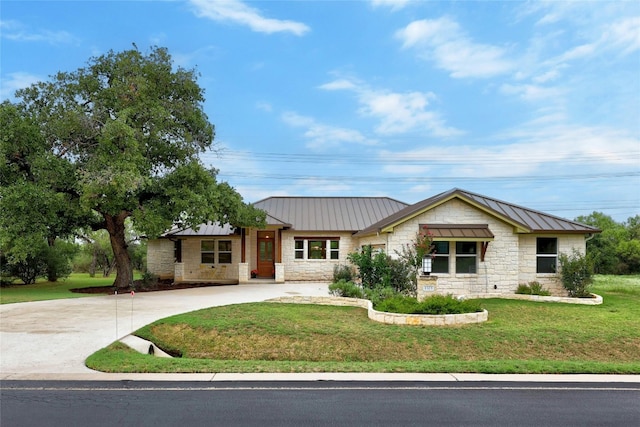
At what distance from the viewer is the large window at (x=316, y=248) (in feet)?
86.6

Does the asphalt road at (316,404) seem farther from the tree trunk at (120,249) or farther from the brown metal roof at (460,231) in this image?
the tree trunk at (120,249)

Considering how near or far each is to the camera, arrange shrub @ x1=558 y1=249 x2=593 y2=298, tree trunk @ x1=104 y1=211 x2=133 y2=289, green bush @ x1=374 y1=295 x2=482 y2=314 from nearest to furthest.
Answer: green bush @ x1=374 y1=295 x2=482 y2=314 → shrub @ x1=558 y1=249 x2=593 y2=298 → tree trunk @ x1=104 y1=211 x2=133 y2=289

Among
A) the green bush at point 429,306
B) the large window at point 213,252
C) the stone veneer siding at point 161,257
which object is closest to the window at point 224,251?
the large window at point 213,252

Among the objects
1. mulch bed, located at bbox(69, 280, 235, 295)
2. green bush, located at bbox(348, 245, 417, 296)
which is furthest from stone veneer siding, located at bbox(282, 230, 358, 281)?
green bush, located at bbox(348, 245, 417, 296)

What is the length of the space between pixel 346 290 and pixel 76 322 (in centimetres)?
845

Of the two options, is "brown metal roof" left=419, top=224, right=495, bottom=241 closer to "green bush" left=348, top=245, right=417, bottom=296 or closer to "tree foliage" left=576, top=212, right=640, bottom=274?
"green bush" left=348, top=245, right=417, bottom=296

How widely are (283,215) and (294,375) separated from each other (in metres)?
20.1

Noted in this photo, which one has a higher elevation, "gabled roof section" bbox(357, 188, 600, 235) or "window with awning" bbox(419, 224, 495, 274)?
"gabled roof section" bbox(357, 188, 600, 235)

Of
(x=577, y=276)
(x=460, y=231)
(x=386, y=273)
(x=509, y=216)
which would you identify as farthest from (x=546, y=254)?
(x=386, y=273)

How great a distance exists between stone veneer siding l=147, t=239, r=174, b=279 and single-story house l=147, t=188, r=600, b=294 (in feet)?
0.19

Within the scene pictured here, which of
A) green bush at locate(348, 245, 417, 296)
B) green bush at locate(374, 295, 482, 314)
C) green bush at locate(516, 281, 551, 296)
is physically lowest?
green bush at locate(516, 281, 551, 296)

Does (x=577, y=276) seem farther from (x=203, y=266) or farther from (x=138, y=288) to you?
(x=138, y=288)

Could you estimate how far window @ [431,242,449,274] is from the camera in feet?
62.4

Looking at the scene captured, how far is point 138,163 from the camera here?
19625mm
